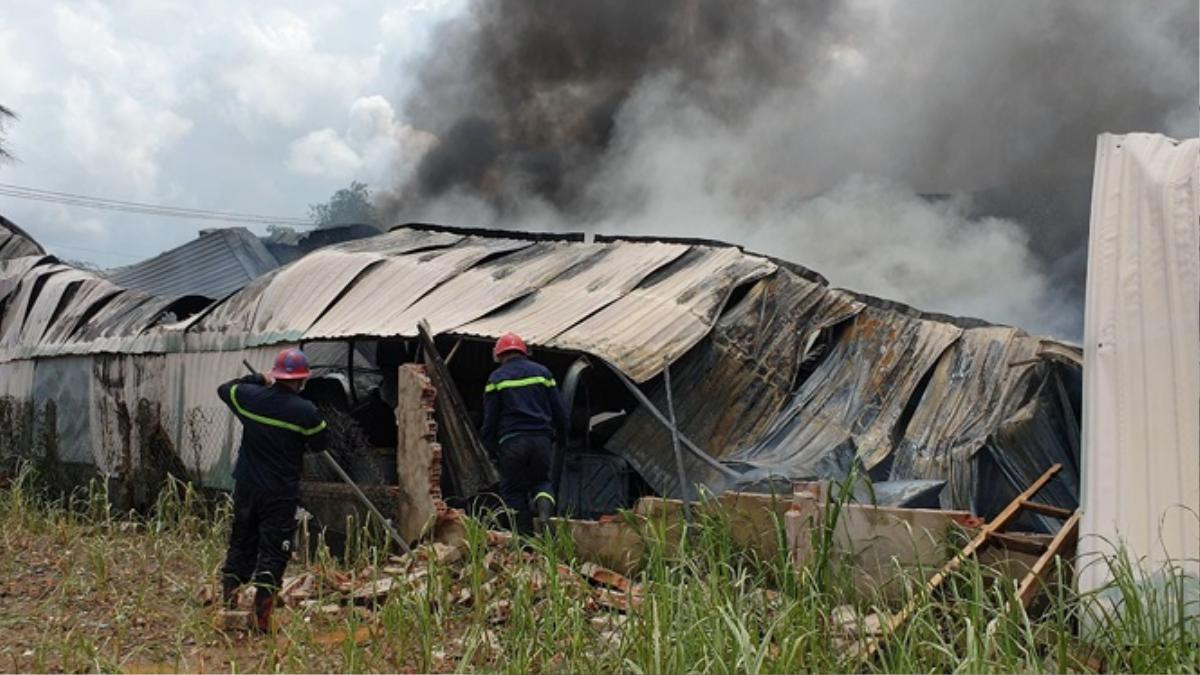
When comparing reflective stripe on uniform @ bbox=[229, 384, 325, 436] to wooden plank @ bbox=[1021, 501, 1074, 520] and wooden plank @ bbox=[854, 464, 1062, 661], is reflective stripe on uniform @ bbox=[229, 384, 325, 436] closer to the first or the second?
wooden plank @ bbox=[854, 464, 1062, 661]

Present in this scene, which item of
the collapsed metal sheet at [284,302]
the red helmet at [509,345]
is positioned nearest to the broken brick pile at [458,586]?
the red helmet at [509,345]

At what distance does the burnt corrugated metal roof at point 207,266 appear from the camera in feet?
56.0

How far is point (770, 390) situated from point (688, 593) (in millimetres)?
5308

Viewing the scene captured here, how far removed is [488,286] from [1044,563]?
6.55 m

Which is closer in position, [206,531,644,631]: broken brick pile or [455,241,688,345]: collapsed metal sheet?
[206,531,644,631]: broken brick pile

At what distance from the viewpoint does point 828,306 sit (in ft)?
32.5

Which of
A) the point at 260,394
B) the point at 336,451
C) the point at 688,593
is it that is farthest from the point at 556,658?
the point at 336,451

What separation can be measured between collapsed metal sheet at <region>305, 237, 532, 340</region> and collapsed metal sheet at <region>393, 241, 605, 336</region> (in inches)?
4.2

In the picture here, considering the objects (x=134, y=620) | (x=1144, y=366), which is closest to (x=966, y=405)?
(x=1144, y=366)

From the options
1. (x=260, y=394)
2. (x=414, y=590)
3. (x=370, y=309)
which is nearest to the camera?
(x=414, y=590)

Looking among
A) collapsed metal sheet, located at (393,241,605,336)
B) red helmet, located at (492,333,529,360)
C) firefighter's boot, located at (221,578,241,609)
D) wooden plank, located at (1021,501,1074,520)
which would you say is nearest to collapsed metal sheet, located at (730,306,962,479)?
red helmet, located at (492,333,529,360)

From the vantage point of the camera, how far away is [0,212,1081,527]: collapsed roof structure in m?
8.54

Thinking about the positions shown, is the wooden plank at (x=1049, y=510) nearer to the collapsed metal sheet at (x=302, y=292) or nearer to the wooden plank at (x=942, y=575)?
the wooden plank at (x=942, y=575)

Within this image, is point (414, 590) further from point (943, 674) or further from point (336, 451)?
point (336, 451)
